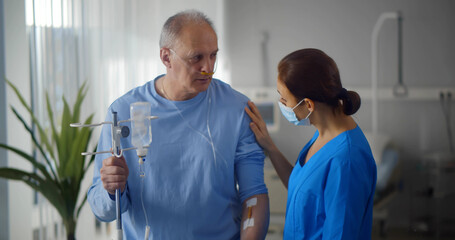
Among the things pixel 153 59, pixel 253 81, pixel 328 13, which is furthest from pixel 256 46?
pixel 153 59

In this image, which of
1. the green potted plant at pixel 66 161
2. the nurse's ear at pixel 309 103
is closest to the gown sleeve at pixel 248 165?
the nurse's ear at pixel 309 103

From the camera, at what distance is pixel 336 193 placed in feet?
3.30

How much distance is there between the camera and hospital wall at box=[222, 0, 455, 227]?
9.87 feet

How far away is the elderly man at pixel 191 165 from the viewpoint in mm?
1254

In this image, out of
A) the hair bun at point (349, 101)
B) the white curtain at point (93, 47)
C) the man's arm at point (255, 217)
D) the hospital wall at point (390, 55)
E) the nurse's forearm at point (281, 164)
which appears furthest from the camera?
the hospital wall at point (390, 55)

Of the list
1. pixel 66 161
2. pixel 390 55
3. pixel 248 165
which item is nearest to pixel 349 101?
pixel 248 165

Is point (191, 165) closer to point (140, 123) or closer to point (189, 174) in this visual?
point (189, 174)

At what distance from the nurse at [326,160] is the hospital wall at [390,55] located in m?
2.03

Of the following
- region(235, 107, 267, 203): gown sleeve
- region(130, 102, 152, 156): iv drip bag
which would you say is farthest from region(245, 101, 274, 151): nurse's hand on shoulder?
region(130, 102, 152, 156): iv drip bag

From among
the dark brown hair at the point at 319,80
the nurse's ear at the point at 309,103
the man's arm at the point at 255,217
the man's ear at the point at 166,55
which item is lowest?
the man's arm at the point at 255,217

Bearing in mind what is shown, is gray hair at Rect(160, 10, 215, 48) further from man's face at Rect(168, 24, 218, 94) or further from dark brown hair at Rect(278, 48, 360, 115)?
dark brown hair at Rect(278, 48, 360, 115)

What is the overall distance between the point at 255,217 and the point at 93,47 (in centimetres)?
154

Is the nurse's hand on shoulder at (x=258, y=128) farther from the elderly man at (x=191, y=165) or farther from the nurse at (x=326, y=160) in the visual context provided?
the nurse at (x=326, y=160)

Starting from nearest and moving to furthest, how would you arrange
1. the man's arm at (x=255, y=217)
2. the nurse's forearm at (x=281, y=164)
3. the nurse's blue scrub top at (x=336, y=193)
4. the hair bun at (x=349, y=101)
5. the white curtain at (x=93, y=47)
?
1. the nurse's blue scrub top at (x=336, y=193)
2. the hair bun at (x=349, y=101)
3. the man's arm at (x=255, y=217)
4. the nurse's forearm at (x=281, y=164)
5. the white curtain at (x=93, y=47)
